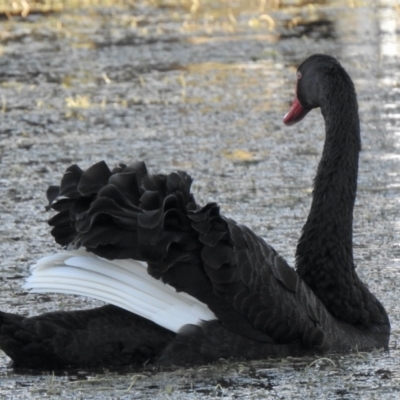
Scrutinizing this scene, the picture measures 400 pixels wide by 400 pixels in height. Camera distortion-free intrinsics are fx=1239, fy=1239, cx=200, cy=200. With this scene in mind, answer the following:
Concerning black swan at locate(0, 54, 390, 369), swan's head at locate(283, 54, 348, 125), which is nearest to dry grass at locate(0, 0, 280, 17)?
swan's head at locate(283, 54, 348, 125)

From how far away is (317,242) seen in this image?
5008 millimetres

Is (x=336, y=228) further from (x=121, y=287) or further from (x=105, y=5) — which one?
(x=105, y=5)

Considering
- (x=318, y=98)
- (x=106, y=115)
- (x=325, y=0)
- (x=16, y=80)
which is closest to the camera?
(x=318, y=98)

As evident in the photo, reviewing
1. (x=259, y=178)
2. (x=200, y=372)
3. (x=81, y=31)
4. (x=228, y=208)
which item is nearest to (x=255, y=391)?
(x=200, y=372)

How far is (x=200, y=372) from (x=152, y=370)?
→ 0.17 meters

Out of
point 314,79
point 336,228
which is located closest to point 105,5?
point 314,79

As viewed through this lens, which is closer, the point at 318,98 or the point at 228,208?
the point at 318,98

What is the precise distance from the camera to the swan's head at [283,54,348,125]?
5.23m

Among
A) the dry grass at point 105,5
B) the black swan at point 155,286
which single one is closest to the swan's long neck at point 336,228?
the black swan at point 155,286

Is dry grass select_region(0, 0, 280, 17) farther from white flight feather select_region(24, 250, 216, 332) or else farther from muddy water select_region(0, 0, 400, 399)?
white flight feather select_region(24, 250, 216, 332)

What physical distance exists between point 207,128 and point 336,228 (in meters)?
4.37

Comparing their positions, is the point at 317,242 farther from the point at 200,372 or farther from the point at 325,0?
the point at 325,0

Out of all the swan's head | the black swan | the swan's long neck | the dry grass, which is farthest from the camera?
the dry grass

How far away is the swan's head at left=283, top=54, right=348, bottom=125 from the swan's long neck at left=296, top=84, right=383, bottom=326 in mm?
76
